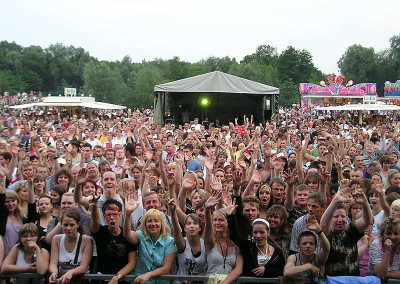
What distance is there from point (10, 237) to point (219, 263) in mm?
2103

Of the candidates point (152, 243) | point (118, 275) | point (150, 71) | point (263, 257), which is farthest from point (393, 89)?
point (118, 275)

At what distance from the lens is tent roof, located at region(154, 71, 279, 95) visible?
1903 centimetres

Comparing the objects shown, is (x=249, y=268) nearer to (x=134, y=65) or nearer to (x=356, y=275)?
(x=356, y=275)

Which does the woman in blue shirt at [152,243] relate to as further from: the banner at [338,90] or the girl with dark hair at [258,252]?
the banner at [338,90]

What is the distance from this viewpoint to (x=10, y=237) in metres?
4.46

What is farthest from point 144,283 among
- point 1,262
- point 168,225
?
point 1,262

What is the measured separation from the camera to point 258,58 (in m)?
99.4

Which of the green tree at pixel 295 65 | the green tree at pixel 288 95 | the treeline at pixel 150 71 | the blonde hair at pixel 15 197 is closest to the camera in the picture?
the blonde hair at pixel 15 197

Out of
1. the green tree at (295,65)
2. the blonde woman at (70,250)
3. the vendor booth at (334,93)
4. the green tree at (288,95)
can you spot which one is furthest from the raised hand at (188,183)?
the green tree at (295,65)

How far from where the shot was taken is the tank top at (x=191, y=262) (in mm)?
3986

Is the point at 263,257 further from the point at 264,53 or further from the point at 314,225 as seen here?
the point at 264,53

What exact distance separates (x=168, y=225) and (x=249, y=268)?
2.89 feet

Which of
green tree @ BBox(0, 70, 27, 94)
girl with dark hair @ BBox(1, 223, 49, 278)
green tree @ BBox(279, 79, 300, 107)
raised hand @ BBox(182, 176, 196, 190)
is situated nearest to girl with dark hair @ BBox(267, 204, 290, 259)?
raised hand @ BBox(182, 176, 196, 190)

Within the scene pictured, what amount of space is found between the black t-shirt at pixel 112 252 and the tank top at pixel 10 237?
3.34 ft
